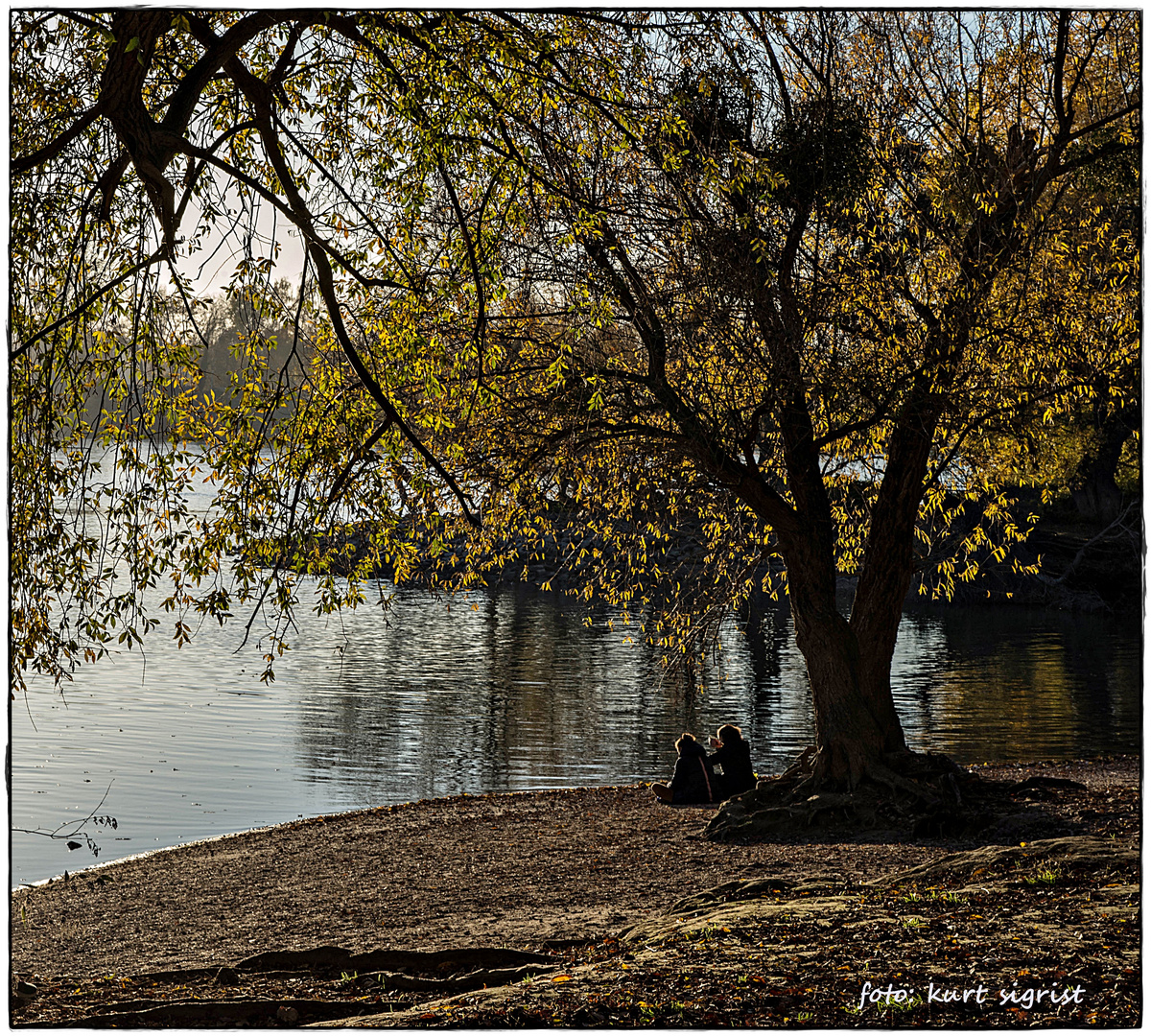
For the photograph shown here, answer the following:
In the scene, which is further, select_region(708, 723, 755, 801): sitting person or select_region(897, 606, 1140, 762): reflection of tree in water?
select_region(897, 606, 1140, 762): reflection of tree in water

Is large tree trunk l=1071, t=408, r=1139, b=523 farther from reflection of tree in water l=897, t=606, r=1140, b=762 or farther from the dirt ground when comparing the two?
the dirt ground

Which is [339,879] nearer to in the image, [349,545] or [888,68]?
[349,545]

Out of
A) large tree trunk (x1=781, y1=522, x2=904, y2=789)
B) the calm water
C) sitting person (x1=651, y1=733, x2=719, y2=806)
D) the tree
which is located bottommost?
the calm water

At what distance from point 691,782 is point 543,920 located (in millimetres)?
6321

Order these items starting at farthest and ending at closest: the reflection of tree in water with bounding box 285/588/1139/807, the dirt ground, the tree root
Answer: the reflection of tree in water with bounding box 285/588/1139/807
the tree root
the dirt ground

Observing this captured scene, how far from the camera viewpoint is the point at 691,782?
1620cm

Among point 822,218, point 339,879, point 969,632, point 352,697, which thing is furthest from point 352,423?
point 969,632

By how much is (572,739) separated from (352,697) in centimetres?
944

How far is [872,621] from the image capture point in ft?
45.7

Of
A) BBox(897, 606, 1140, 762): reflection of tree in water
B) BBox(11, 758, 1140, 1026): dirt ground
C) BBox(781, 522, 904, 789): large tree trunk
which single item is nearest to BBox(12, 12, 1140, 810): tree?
BBox(781, 522, 904, 789): large tree trunk

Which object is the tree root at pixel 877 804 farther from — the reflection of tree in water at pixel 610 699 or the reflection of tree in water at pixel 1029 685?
the reflection of tree in water at pixel 1029 685

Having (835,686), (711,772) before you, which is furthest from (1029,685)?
(835,686)

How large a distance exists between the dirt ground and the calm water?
3.68 m

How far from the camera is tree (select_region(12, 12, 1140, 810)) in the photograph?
7.95 meters
